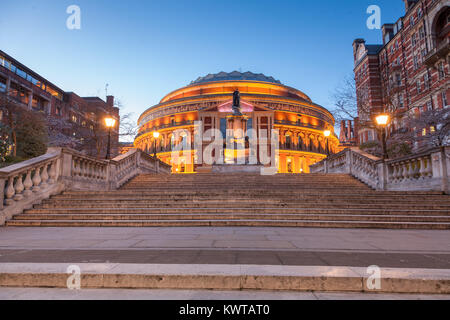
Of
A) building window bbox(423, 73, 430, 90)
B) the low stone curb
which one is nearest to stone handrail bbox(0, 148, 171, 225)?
the low stone curb

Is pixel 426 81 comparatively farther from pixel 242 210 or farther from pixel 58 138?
pixel 58 138

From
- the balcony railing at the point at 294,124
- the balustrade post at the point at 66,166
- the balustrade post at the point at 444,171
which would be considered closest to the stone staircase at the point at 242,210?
the balustrade post at the point at 444,171

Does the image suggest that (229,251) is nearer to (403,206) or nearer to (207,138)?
Result: (403,206)

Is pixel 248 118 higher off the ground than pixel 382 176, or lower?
higher

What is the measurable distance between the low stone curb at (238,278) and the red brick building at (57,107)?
89.6 feet

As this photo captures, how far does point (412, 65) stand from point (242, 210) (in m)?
49.9

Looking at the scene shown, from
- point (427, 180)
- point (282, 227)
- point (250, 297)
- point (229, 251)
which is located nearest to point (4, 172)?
point (229, 251)

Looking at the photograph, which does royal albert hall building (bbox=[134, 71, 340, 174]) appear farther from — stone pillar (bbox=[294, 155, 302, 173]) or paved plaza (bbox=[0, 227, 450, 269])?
paved plaza (bbox=[0, 227, 450, 269])

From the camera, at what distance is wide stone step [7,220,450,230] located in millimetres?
7953

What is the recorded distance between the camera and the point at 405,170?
1331 centimetres

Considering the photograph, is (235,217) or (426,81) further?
(426,81)

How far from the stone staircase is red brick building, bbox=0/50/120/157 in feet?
66.6

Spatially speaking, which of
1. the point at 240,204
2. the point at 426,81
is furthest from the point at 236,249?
the point at 426,81

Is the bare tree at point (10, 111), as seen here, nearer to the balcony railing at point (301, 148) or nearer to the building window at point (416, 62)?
the building window at point (416, 62)
